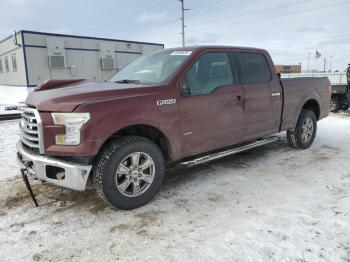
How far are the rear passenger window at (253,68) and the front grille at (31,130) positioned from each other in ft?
9.54

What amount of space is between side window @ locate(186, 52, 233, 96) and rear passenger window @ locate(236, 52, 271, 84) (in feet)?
0.99

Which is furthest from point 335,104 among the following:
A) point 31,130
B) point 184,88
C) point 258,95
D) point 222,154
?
point 31,130

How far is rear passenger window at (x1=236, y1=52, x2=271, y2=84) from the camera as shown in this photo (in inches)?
187

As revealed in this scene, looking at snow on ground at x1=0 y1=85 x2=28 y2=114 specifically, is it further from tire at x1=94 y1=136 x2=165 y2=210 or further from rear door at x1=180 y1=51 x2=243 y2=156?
tire at x1=94 y1=136 x2=165 y2=210

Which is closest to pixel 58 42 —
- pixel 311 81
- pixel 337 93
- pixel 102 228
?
pixel 337 93

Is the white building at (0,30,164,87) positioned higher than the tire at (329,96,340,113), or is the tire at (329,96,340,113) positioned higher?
the white building at (0,30,164,87)

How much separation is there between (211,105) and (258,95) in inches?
43.7

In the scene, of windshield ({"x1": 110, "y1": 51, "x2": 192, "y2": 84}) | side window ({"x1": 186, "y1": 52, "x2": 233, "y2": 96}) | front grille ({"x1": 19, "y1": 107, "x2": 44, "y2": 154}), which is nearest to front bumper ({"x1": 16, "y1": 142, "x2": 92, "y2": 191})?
front grille ({"x1": 19, "y1": 107, "x2": 44, "y2": 154})

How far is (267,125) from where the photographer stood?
5.14 meters

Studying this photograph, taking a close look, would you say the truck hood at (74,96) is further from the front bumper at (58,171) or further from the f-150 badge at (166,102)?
the front bumper at (58,171)

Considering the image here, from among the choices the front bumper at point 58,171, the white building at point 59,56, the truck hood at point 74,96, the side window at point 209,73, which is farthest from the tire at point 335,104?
the white building at point 59,56

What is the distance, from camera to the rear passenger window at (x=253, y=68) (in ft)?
15.6

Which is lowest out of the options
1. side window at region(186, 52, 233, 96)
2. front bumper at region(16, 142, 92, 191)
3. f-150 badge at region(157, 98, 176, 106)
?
front bumper at region(16, 142, 92, 191)

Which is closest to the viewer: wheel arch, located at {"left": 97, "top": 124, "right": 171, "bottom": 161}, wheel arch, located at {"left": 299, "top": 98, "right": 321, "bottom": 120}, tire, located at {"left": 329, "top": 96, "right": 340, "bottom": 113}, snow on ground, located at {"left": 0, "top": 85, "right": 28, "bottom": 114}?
wheel arch, located at {"left": 97, "top": 124, "right": 171, "bottom": 161}
